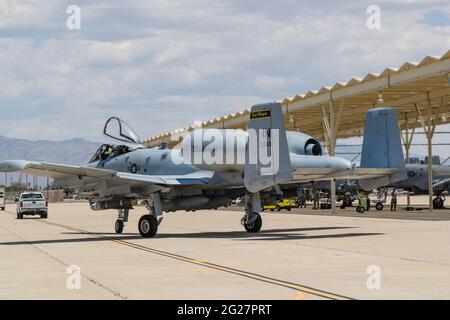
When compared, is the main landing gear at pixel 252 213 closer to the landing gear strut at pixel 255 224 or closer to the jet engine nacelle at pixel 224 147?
the landing gear strut at pixel 255 224

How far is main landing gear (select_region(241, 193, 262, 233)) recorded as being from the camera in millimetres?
25128

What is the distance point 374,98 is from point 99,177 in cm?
2661

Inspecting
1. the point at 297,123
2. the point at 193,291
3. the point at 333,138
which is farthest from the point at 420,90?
the point at 193,291

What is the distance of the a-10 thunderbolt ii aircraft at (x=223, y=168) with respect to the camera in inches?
834

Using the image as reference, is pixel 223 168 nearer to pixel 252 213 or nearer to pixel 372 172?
pixel 252 213

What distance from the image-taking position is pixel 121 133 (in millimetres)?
26156

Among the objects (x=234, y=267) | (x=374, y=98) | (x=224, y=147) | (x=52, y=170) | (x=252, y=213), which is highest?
(x=374, y=98)

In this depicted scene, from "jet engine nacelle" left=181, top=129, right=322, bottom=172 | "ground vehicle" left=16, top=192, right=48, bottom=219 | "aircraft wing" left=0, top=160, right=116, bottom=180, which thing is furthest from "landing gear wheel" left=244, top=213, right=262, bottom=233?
"ground vehicle" left=16, top=192, right=48, bottom=219

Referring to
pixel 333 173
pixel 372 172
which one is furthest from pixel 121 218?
pixel 372 172

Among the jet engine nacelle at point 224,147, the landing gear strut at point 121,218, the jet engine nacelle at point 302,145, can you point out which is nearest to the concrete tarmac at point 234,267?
the jet engine nacelle at point 224,147

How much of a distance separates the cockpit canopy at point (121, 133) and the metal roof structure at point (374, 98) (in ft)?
6.33

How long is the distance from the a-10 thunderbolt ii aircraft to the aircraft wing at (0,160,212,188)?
30mm
